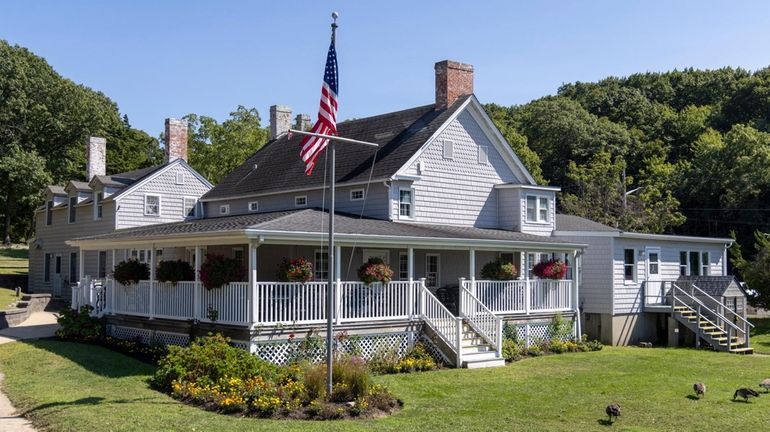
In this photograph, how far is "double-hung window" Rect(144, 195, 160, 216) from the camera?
114 ft

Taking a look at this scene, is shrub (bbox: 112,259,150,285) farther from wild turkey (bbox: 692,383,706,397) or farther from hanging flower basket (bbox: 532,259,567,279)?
wild turkey (bbox: 692,383,706,397)

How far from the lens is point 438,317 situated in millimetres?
21359

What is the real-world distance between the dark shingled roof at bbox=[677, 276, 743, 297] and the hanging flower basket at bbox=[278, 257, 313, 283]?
17.1m

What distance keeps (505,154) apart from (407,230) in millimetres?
8367

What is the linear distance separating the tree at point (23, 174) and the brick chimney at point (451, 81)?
32824 mm

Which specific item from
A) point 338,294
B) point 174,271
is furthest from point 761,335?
point 174,271

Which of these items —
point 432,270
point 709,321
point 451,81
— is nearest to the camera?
point 432,270

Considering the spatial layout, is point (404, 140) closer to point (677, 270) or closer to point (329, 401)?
point (677, 270)

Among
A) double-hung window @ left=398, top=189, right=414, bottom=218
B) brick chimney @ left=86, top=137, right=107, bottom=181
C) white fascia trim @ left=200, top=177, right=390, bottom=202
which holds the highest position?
brick chimney @ left=86, top=137, right=107, bottom=181

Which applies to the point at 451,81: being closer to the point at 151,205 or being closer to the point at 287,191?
the point at 287,191

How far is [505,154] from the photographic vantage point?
29.2 meters

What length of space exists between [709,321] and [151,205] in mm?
23814

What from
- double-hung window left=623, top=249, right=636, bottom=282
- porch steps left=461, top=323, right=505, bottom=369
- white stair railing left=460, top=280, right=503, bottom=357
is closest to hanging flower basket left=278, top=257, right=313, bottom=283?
porch steps left=461, top=323, right=505, bottom=369

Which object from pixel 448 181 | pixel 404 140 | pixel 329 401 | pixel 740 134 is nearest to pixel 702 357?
pixel 448 181
